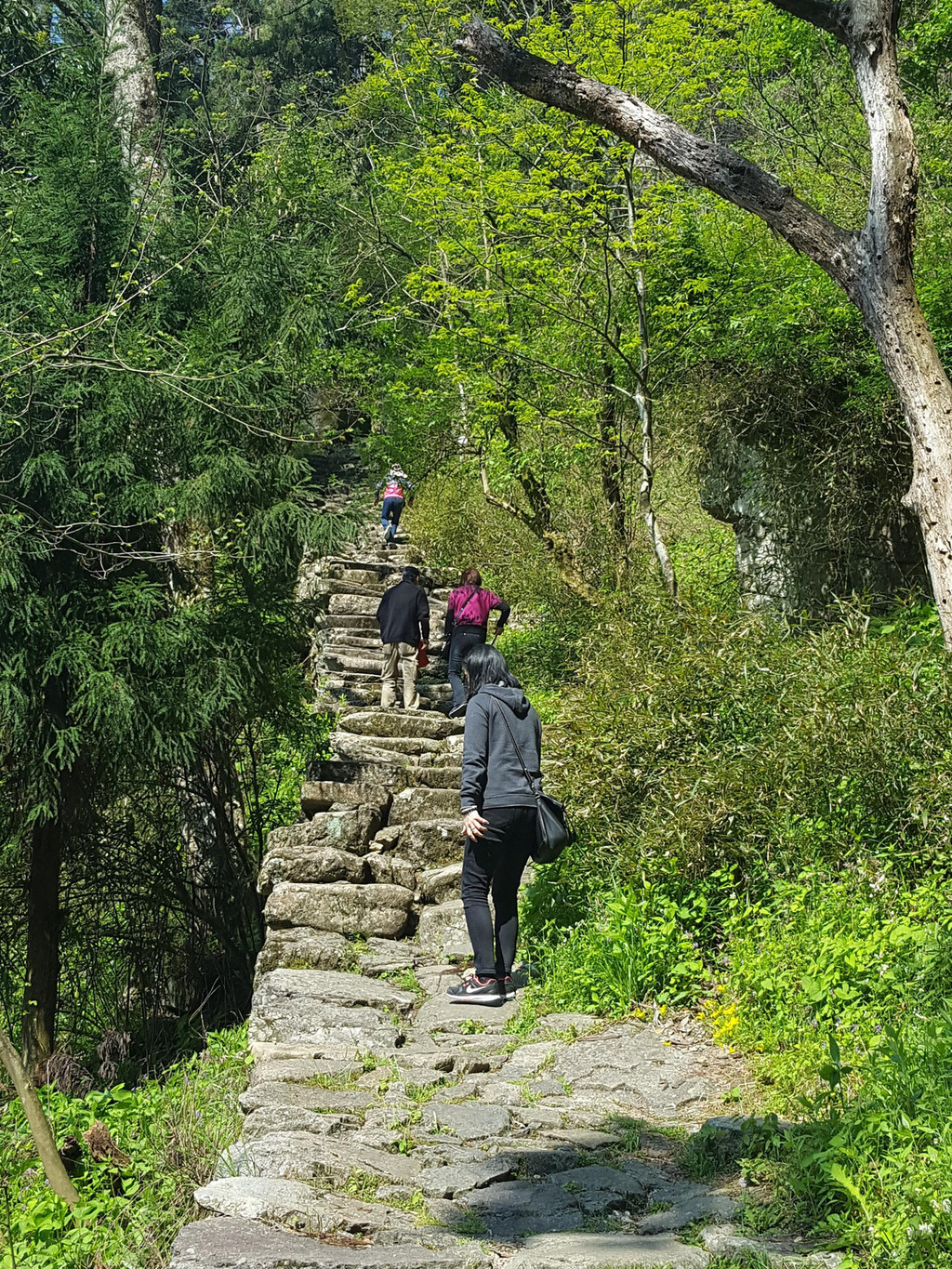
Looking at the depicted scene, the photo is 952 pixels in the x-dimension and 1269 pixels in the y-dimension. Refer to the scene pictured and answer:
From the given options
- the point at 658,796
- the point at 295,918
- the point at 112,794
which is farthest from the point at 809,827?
the point at 112,794

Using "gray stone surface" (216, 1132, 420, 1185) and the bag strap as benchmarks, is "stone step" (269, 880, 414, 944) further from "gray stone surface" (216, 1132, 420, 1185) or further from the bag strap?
"gray stone surface" (216, 1132, 420, 1185)

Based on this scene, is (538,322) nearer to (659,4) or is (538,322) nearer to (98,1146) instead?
(659,4)

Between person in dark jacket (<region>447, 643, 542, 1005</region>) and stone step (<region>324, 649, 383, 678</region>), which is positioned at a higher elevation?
stone step (<region>324, 649, 383, 678</region>)

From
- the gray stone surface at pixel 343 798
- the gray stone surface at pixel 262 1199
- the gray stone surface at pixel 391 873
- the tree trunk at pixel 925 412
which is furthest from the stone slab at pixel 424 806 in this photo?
the gray stone surface at pixel 262 1199

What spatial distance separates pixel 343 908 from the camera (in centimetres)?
816

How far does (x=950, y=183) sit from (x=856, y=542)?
12.7 feet

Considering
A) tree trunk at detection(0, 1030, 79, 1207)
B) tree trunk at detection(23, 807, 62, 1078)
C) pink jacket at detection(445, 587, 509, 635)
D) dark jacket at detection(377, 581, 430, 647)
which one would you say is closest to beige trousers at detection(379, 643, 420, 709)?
dark jacket at detection(377, 581, 430, 647)

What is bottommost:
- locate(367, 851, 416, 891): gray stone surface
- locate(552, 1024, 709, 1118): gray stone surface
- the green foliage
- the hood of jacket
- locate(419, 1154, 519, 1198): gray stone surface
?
the green foliage

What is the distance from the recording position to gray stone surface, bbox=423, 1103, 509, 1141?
4727 mm

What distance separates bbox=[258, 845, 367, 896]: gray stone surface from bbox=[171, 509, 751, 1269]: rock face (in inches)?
0.5

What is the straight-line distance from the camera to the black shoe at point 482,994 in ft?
21.5

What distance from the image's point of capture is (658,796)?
7094 mm

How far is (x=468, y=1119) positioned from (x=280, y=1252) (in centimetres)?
159

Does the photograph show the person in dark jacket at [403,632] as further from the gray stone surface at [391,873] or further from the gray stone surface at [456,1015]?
the gray stone surface at [456,1015]
